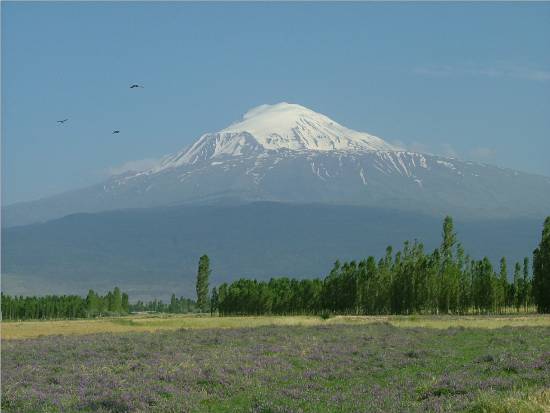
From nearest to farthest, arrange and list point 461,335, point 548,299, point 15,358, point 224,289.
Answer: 1. point 15,358
2. point 461,335
3. point 548,299
4. point 224,289

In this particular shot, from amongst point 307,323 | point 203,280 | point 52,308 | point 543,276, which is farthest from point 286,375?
point 52,308

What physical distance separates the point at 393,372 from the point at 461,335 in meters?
18.0

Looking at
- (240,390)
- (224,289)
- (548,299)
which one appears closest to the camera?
(240,390)

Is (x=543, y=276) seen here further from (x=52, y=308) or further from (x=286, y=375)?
(x=52, y=308)

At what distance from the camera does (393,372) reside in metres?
29.2

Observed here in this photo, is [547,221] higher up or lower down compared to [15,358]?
higher up

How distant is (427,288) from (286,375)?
74.6 meters

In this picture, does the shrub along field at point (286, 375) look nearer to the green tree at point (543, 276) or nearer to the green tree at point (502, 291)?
the green tree at point (543, 276)

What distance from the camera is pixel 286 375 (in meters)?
29.3

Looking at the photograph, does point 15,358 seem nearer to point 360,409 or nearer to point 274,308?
point 360,409

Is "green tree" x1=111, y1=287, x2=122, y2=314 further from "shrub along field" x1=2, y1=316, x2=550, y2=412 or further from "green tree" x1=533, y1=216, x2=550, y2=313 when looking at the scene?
"shrub along field" x1=2, y1=316, x2=550, y2=412

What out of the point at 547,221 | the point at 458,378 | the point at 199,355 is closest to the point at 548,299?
the point at 547,221

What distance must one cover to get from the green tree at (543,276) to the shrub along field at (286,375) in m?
52.8

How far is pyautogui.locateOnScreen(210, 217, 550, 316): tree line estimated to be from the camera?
4013 inches
